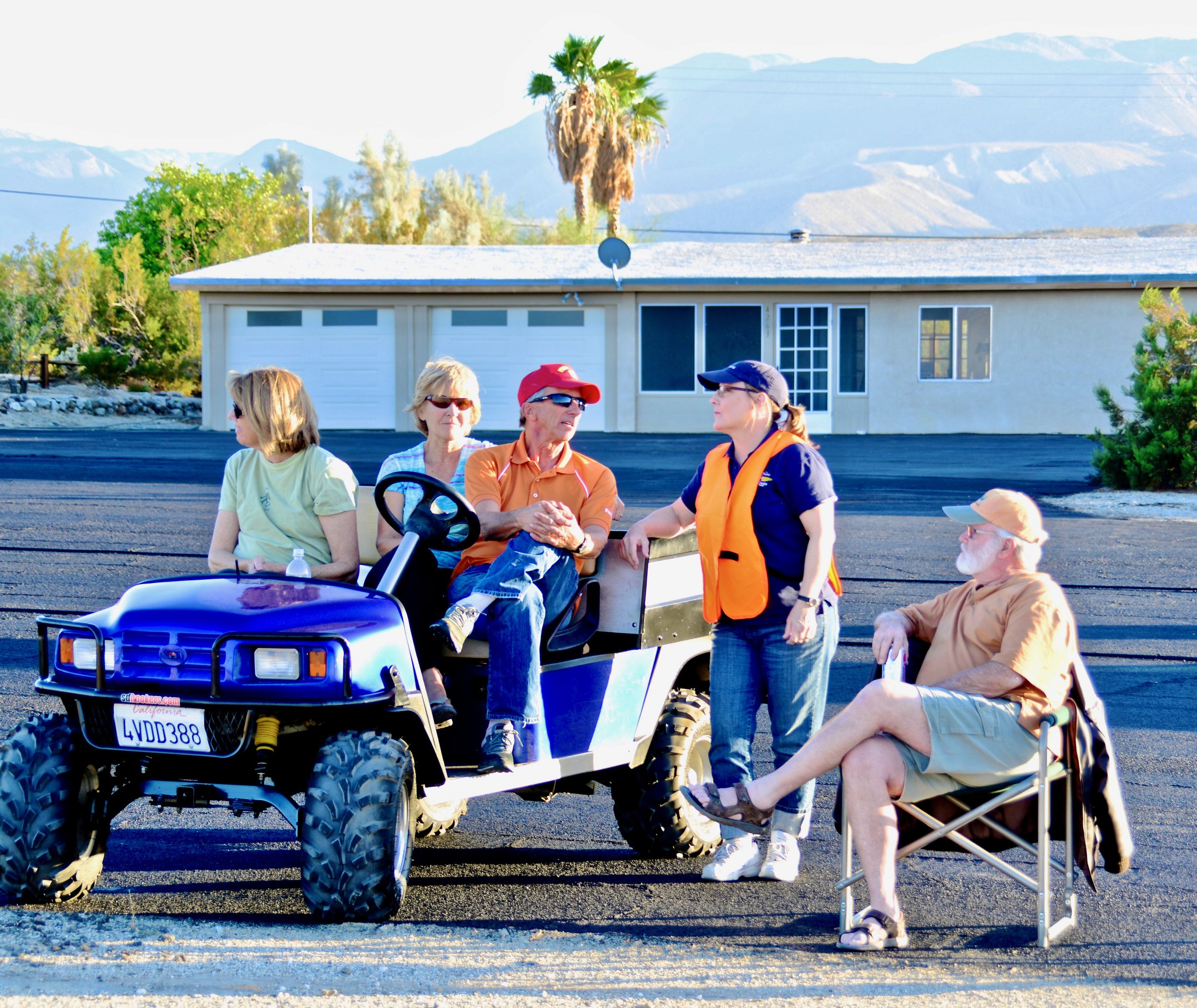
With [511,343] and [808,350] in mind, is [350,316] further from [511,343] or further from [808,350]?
[808,350]

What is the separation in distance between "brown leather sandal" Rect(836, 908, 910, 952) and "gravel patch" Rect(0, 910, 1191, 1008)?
32 mm

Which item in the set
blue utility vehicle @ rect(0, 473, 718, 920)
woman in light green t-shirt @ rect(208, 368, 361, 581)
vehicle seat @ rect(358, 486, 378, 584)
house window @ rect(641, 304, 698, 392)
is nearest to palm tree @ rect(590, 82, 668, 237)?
house window @ rect(641, 304, 698, 392)

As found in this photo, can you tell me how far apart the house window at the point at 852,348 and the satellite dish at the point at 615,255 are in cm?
477

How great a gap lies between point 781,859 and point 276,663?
1.84m

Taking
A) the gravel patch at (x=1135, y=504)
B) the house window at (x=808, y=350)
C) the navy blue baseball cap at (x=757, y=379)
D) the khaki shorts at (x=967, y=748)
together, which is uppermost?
the house window at (x=808, y=350)

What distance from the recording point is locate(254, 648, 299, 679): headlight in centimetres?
403

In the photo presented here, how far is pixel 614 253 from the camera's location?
100ft

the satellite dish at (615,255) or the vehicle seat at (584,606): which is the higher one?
the satellite dish at (615,255)

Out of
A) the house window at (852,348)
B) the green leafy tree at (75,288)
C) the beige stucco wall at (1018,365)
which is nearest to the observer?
the beige stucco wall at (1018,365)

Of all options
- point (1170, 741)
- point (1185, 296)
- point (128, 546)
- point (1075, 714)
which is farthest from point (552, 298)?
point (1075, 714)

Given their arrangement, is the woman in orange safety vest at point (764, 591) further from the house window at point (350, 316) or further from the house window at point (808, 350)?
the house window at point (350, 316)

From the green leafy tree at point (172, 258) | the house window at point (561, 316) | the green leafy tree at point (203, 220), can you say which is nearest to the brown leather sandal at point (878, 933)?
the house window at point (561, 316)

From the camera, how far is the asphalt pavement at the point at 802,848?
14.1 ft

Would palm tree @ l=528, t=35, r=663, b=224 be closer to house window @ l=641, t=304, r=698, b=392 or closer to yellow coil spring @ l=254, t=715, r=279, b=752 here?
house window @ l=641, t=304, r=698, b=392
